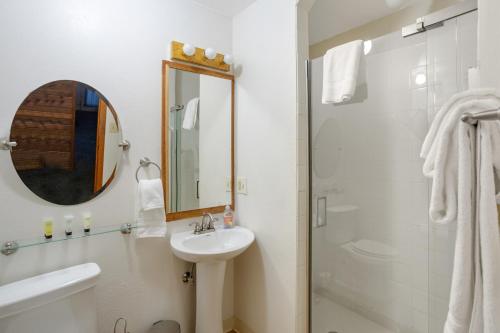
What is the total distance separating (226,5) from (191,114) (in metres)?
0.85

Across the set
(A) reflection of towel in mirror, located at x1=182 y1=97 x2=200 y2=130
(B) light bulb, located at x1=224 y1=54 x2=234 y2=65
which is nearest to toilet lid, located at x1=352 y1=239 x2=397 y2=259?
(A) reflection of towel in mirror, located at x1=182 y1=97 x2=200 y2=130

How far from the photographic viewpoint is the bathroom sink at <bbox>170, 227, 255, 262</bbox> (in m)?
1.52

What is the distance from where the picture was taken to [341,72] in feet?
4.70

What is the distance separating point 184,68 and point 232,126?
0.55 metres

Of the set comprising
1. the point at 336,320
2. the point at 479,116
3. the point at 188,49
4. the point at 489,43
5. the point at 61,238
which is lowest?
the point at 336,320

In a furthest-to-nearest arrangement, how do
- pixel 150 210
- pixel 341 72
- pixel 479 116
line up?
pixel 150 210 → pixel 341 72 → pixel 479 116

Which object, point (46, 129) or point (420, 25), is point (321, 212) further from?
point (46, 129)

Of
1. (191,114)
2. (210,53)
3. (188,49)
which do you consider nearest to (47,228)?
(191,114)

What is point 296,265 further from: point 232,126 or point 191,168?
point 232,126

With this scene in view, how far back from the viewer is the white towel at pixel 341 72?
1.38 m

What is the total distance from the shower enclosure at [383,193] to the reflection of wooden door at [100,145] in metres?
1.25

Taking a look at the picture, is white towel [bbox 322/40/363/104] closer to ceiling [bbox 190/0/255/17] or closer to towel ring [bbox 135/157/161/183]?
ceiling [bbox 190/0/255/17]

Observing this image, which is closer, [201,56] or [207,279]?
[207,279]

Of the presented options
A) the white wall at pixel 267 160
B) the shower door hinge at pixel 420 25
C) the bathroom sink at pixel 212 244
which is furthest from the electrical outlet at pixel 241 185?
the shower door hinge at pixel 420 25
